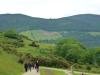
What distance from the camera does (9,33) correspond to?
15338 cm

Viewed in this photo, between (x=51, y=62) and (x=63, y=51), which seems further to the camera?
(x=63, y=51)

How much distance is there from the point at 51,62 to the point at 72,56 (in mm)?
43299

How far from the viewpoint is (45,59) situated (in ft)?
328

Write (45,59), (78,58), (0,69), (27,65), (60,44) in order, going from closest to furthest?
(0,69) < (27,65) < (45,59) < (78,58) < (60,44)

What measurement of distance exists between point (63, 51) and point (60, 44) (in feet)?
46.3

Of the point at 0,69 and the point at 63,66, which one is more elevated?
the point at 0,69

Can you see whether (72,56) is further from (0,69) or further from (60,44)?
(0,69)

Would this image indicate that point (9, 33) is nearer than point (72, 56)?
No

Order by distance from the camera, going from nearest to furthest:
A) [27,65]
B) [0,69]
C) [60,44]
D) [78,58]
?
[0,69] < [27,65] < [78,58] < [60,44]

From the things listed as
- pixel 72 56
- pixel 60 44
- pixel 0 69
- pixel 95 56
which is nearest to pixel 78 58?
pixel 72 56

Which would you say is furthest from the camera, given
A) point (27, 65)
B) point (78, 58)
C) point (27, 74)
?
point (78, 58)

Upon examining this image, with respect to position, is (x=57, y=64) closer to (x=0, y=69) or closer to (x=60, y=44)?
(x=0, y=69)

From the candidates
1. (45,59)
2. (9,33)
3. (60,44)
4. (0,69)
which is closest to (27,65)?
(0,69)

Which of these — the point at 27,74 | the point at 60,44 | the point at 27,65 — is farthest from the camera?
the point at 60,44
